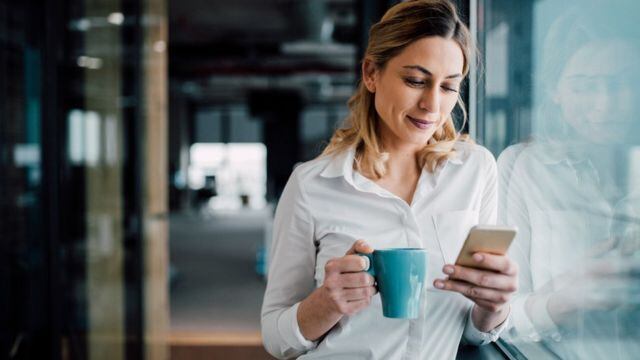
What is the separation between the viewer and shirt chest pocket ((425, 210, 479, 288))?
45.4 inches

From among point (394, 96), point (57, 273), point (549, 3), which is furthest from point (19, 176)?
point (549, 3)

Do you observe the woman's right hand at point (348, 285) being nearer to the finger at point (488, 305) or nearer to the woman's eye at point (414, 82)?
the finger at point (488, 305)

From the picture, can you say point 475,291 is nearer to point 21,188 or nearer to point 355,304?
point 355,304

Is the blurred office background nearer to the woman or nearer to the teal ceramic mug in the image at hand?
the woman

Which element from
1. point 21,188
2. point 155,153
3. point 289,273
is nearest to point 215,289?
point 155,153

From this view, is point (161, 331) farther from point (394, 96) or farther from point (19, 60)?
point (394, 96)

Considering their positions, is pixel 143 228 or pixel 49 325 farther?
pixel 143 228

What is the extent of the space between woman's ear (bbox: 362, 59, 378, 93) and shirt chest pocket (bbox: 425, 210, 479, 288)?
0.30 meters

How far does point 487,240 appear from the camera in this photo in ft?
2.92

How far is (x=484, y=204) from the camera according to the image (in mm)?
1214

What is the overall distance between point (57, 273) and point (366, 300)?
8.10 feet

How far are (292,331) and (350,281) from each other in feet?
0.82

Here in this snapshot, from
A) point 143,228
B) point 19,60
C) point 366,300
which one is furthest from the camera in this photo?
point 143,228

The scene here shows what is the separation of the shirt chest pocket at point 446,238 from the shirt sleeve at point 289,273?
9.4 inches
